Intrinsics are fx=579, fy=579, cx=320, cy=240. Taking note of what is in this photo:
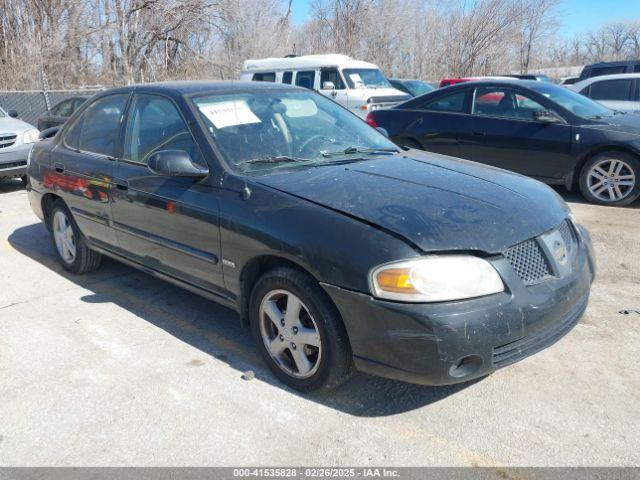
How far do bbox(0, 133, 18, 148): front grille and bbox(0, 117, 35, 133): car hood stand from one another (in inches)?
5.1

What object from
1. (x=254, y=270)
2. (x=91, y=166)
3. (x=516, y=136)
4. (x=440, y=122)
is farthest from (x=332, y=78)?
(x=254, y=270)

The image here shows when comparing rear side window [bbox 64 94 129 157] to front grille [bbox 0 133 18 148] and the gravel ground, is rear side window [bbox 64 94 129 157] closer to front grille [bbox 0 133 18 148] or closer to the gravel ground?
the gravel ground

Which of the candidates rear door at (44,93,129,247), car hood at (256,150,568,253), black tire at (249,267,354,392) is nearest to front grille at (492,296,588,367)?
car hood at (256,150,568,253)

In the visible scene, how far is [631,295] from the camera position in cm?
442

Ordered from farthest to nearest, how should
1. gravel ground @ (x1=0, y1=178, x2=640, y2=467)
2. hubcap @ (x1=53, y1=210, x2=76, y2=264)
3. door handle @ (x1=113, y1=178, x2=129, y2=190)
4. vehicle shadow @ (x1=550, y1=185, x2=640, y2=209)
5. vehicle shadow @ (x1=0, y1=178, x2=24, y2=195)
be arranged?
vehicle shadow @ (x1=0, y1=178, x2=24, y2=195), vehicle shadow @ (x1=550, y1=185, x2=640, y2=209), hubcap @ (x1=53, y1=210, x2=76, y2=264), door handle @ (x1=113, y1=178, x2=129, y2=190), gravel ground @ (x1=0, y1=178, x2=640, y2=467)

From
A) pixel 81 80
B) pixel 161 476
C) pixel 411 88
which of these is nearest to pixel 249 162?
pixel 161 476

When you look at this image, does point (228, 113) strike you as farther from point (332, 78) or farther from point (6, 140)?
point (332, 78)

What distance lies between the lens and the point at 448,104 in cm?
830

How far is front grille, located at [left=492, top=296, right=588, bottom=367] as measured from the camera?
275 centimetres

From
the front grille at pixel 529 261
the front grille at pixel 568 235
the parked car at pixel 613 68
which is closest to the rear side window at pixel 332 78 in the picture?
the parked car at pixel 613 68

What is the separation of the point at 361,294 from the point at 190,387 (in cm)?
127

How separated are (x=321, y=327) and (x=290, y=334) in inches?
11.5

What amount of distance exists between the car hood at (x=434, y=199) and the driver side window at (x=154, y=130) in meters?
0.77

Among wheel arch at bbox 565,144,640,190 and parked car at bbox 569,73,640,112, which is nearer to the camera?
wheel arch at bbox 565,144,640,190
